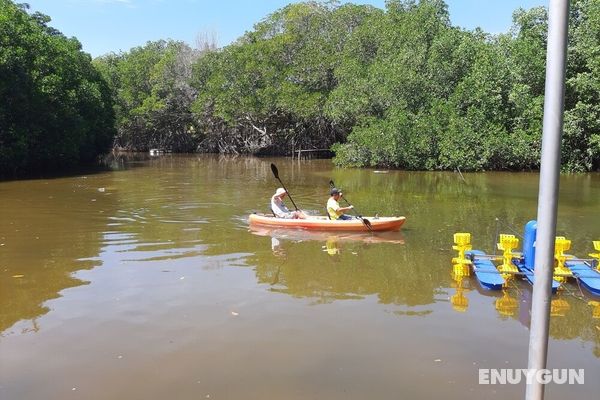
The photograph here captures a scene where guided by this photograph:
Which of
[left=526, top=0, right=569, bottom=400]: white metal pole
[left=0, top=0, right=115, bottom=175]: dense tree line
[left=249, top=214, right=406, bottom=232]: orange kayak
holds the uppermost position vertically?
[left=0, top=0, right=115, bottom=175]: dense tree line

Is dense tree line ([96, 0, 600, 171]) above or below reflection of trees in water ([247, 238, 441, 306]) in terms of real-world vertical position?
above

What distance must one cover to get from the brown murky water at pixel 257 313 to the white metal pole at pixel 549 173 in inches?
114

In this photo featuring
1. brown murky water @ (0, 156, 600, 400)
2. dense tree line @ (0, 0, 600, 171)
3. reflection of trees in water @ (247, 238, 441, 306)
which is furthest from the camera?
dense tree line @ (0, 0, 600, 171)

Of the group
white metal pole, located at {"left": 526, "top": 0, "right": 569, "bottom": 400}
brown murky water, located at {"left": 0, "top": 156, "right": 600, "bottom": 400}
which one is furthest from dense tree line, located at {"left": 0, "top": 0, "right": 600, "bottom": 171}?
white metal pole, located at {"left": 526, "top": 0, "right": 569, "bottom": 400}

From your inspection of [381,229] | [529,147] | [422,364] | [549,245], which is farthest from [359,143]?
[549,245]

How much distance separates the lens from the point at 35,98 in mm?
23672

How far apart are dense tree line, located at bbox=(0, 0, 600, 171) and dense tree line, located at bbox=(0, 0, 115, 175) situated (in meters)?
0.09

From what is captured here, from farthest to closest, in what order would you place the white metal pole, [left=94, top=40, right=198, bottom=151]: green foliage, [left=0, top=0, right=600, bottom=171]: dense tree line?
[left=94, top=40, right=198, bottom=151]: green foliage < [left=0, top=0, right=600, bottom=171]: dense tree line < the white metal pole

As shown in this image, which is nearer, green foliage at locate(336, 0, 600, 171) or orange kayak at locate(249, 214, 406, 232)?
orange kayak at locate(249, 214, 406, 232)

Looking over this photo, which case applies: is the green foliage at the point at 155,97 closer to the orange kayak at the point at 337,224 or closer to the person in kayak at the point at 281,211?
the person in kayak at the point at 281,211

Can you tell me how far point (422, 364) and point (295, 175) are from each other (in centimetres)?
2210

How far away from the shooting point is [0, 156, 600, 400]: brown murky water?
484 centimetres

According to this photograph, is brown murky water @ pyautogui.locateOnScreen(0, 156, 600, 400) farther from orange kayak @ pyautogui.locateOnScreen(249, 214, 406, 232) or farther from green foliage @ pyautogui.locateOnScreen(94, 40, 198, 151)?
green foliage @ pyautogui.locateOnScreen(94, 40, 198, 151)

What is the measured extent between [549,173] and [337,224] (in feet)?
31.6
